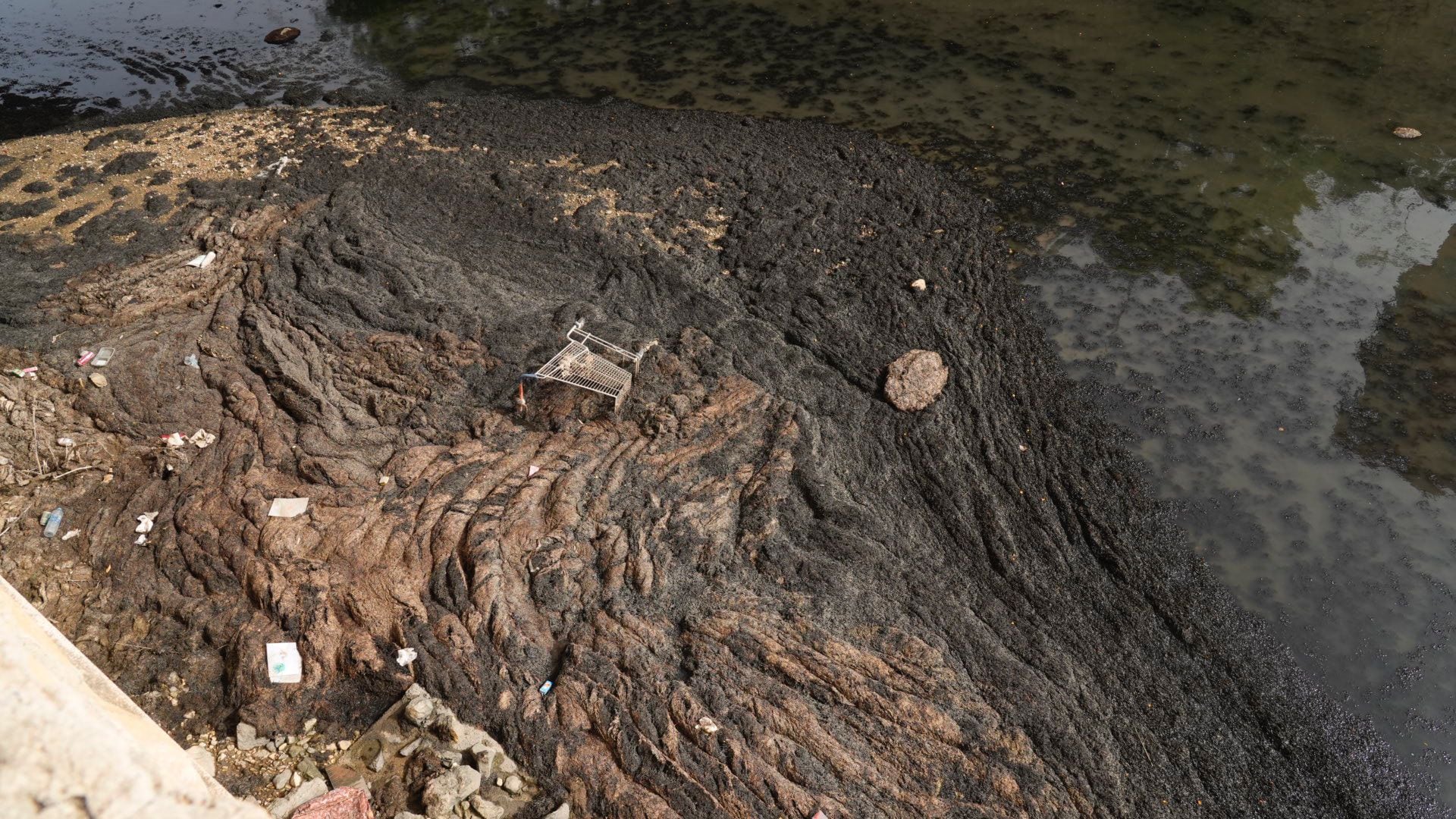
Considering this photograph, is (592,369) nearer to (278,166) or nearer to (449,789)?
(449,789)

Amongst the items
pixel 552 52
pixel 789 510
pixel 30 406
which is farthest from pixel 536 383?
pixel 552 52

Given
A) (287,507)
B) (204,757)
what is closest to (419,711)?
(204,757)

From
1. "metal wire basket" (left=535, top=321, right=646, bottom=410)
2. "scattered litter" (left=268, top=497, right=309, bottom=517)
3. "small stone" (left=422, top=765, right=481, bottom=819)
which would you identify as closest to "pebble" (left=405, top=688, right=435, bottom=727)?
"small stone" (left=422, top=765, right=481, bottom=819)

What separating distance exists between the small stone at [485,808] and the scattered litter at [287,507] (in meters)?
3.09

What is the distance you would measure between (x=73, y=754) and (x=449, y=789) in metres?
3.46

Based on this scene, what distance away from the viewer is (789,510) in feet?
23.9

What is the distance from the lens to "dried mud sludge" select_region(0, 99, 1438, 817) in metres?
5.89

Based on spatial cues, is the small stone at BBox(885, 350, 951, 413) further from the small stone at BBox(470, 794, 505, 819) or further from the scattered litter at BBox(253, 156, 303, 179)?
the scattered litter at BBox(253, 156, 303, 179)

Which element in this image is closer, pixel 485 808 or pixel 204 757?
pixel 485 808

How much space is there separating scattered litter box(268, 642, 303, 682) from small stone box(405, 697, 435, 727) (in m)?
0.99

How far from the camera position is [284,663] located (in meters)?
6.32

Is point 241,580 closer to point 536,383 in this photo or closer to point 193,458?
point 193,458

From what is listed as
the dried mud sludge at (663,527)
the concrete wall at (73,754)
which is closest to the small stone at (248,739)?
the dried mud sludge at (663,527)

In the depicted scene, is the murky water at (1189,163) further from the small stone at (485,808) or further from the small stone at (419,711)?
the small stone at (419,711)
